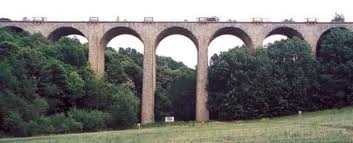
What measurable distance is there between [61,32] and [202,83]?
15324 mm

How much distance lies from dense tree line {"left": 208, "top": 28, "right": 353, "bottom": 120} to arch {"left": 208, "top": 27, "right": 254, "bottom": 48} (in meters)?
2.66

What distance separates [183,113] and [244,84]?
55.5 feet

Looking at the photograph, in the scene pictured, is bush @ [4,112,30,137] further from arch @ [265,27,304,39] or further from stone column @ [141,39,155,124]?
arch @ [265,27,304,39]

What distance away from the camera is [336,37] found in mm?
48969

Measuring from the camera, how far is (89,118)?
133ft

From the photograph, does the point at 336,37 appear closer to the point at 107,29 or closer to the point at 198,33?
the point at 198,33

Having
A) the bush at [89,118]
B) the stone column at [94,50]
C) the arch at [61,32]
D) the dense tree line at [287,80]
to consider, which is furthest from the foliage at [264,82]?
the arch at [61,32]

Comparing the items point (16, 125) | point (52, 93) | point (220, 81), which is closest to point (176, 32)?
point (220, 81)

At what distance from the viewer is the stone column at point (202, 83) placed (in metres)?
51.5

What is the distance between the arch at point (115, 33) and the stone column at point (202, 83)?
241 inches

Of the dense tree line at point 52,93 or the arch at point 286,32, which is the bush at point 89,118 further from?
the arch at point 286,32

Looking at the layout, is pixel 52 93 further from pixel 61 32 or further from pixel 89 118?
pixel 61 32

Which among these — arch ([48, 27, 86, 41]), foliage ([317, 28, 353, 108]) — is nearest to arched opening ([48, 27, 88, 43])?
arch ([48, 27, 86, 41])

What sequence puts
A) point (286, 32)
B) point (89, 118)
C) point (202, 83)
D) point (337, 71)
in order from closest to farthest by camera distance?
1. point (89, 118)
2. point (337, 71)
3. point (202, 83)
4. point (286, 32)
